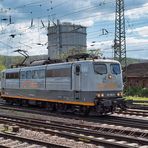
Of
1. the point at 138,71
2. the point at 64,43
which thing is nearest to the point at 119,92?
the point at 138,71

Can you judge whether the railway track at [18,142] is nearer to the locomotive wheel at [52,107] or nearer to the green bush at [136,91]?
the locomotive wheel at [52,107]

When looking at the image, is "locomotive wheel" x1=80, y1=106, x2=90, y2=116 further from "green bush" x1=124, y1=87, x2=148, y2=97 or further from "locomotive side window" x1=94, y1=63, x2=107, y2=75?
"green bush" x1=124, y1=87, x2=148, y2=97

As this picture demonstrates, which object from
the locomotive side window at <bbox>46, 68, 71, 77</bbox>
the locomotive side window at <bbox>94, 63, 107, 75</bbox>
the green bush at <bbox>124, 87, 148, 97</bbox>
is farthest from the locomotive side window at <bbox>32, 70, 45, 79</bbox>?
the green bush at <bbox>124, 87, 148, 97</bbox>

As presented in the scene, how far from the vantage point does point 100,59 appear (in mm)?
23438

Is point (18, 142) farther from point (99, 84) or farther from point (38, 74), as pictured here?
point (38, 74)

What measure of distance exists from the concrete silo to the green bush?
16.3 m

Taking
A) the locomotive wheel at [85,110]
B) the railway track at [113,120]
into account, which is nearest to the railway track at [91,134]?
the railway track at [113,120]

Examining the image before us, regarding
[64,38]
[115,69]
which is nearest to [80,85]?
[115,69]

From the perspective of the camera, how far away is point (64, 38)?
69875 millimetres

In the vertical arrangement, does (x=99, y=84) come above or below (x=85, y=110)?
above

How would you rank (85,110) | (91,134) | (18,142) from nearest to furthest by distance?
(18,142) < (91,134) < (85,110)

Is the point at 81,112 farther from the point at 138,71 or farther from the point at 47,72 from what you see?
the point at 138,71

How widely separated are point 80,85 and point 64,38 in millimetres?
47490

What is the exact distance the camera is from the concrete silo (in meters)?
68.7
